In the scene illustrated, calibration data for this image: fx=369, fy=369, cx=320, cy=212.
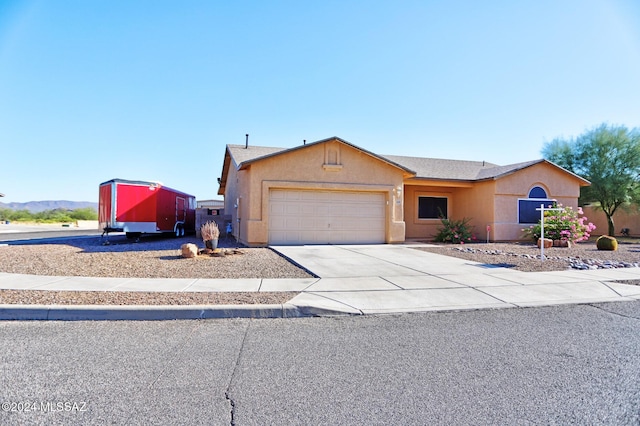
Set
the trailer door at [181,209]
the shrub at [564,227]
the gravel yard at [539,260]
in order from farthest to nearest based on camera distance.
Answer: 1. the trailer door at [181,209]
2. the shrub at [564,227]
3. the gravel yard at [539,260]

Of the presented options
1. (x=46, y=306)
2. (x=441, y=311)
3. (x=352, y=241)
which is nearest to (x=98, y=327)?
(x=46, y=306)

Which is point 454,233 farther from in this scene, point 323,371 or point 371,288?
point 323,371

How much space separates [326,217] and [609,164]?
19.5m

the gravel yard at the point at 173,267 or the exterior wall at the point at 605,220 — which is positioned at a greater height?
the exterior wall at the point at 605,220

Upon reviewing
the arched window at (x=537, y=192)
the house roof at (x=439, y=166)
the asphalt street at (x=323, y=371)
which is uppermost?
the house roof at (x=439, y=166)

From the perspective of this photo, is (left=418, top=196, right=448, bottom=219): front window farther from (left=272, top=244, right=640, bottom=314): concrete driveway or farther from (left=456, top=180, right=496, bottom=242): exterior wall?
(left=272, top=244, right=640, bottom=314): concrete driveway

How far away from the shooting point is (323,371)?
12.4 ft

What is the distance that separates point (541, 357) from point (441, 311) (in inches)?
74.7

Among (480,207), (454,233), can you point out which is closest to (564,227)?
(480,207)

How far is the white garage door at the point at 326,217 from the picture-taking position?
1562cm

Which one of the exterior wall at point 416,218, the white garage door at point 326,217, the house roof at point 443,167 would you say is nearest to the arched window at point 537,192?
the house roof at point 443,167

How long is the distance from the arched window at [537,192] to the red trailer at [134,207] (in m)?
19.1

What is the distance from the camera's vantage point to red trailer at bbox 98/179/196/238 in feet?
54.0

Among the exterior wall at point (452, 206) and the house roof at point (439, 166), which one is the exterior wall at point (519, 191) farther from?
the exterior wall at point (452, 206)
